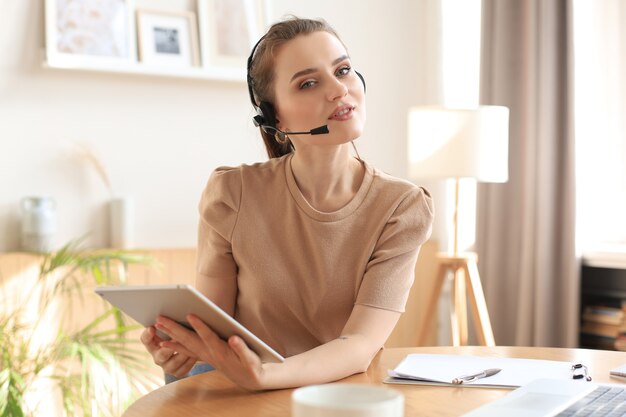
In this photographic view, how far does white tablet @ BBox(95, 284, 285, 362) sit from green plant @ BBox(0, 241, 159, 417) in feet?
4.57

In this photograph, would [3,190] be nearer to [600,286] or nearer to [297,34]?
[297,34]

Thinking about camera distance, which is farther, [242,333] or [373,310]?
[373,310]

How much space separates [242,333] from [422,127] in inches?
93.6

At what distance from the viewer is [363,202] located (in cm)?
178

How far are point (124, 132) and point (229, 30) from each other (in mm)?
637

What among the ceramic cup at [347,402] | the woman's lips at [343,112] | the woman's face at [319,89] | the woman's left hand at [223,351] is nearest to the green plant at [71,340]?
the woman's face at [319,89]

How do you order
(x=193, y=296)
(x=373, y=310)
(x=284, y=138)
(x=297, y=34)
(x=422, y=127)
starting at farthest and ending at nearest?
(x=422, y=127), (x=284, y=138), (x=297, y=34), (x=373, y=310), (x=193, y=296)

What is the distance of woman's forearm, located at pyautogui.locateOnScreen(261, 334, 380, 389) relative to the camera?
4.19 ft

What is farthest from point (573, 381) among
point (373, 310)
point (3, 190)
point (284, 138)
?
point (3, 190)

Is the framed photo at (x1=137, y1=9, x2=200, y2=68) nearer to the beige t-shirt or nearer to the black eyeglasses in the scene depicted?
the beige t-shirt

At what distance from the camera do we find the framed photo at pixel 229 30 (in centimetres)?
363

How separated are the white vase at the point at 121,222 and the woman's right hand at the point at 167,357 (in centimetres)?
196

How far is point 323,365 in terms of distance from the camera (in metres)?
1.38

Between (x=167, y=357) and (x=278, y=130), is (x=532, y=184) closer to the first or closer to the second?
(x=278, y=130)
